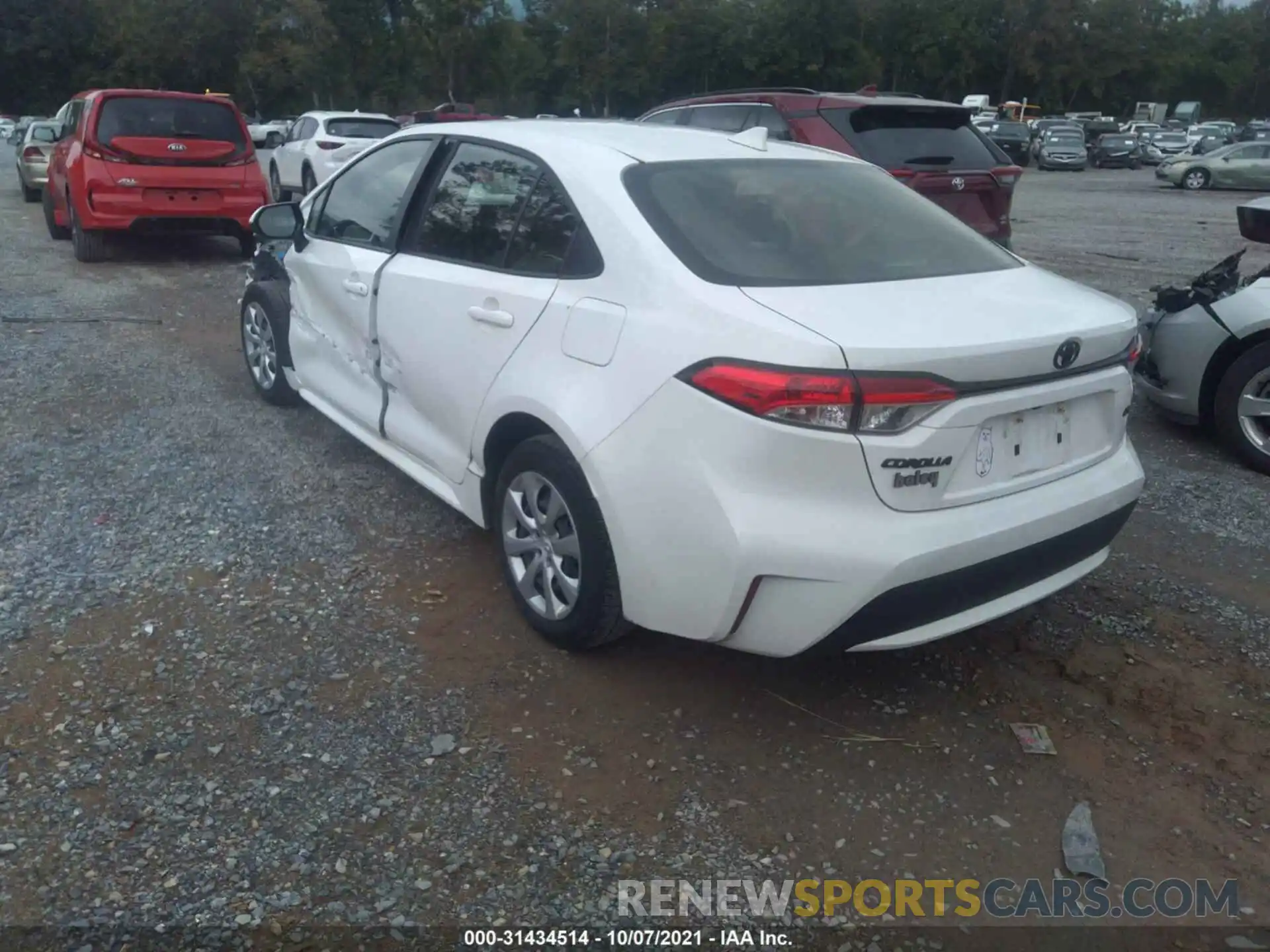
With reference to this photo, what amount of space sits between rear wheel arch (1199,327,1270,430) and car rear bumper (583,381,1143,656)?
2.94 metres

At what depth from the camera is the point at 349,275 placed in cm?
470

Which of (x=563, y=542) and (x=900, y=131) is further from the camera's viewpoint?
(x=900, y=131)

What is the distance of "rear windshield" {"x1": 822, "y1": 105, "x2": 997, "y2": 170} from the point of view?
26.2ft

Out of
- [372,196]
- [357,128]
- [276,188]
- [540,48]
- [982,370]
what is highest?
[540,48]

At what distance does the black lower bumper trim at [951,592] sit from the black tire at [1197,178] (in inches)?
1167

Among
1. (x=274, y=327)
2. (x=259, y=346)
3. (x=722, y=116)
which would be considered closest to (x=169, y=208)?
(x=259, y=346)

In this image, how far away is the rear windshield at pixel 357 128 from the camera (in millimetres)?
17156

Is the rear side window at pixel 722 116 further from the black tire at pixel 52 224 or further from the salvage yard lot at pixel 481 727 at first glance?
the black tire at pixel 52 224

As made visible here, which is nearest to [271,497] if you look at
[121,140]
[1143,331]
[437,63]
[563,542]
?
[563,542]

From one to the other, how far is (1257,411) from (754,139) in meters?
3.18

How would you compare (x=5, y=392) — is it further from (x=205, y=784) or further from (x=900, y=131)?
(x=900, y=131)

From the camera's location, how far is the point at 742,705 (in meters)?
3.44

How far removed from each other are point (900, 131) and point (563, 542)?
5.84 metres

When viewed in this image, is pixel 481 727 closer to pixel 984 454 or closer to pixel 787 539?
pixel 787 539
